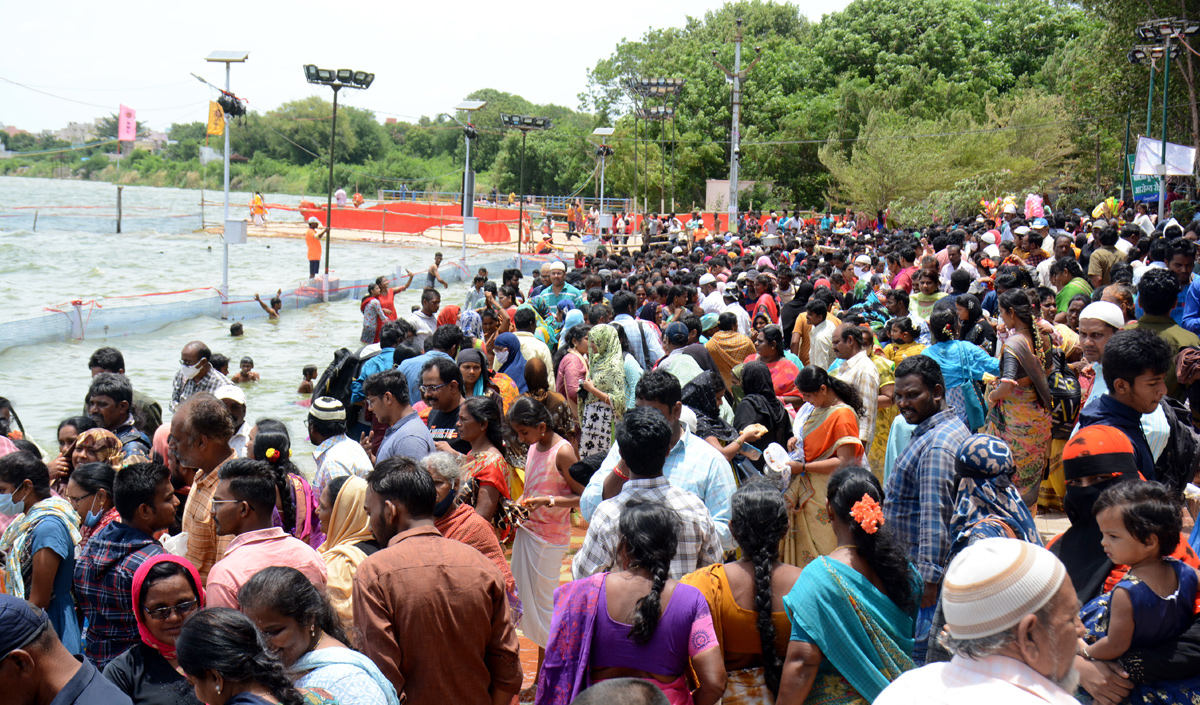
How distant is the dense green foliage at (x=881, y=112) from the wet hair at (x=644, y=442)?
2685 centimetres

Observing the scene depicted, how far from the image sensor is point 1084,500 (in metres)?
3.21

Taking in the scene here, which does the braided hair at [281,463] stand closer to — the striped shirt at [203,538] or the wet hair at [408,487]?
the striped shirt at [203,538]

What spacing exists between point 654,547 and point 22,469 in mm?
3020

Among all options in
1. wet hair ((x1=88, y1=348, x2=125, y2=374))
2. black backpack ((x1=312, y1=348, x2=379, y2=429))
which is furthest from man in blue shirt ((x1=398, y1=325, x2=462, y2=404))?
wet hair ((x1=88, y1=348, x2=125, y2=374))

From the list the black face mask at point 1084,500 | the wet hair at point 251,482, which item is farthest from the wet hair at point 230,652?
the black face mask at point 1084,500

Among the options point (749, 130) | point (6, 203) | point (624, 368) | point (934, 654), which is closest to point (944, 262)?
point (624, 368)

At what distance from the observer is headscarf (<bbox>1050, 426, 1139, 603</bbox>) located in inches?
120

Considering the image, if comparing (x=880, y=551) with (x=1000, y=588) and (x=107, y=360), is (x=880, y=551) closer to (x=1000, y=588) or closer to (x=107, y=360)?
(x=1000, y=588)

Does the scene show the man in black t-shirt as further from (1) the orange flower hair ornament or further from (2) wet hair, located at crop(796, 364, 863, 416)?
(1) the orange flower hair ornament

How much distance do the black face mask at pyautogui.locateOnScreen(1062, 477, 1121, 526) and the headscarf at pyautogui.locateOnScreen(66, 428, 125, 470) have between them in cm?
454

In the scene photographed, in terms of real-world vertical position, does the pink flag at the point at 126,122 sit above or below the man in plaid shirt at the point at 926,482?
above

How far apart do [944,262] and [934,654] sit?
10.3m

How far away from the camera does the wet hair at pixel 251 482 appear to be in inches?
139

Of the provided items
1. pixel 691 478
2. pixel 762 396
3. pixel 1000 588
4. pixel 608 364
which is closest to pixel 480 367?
pixel 608 364
